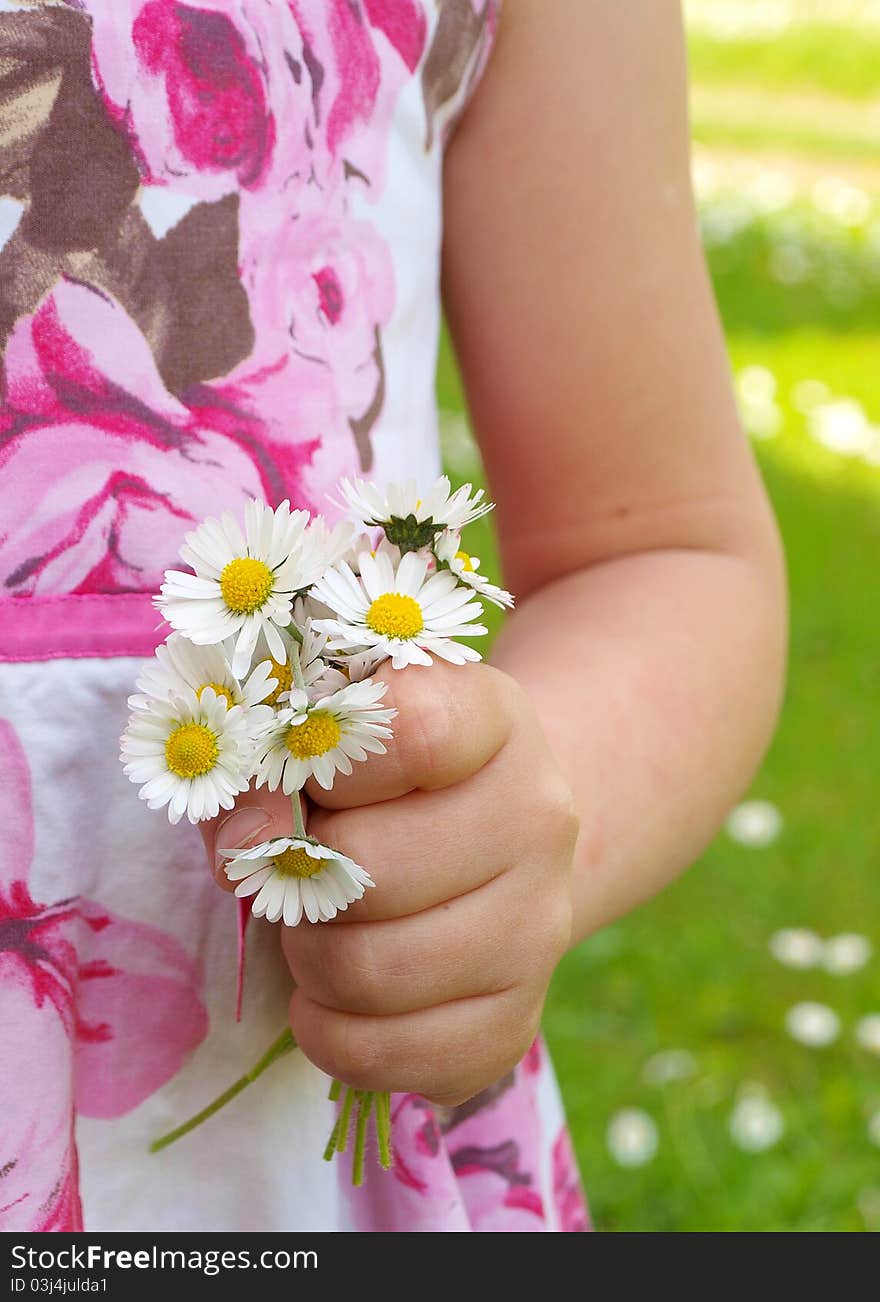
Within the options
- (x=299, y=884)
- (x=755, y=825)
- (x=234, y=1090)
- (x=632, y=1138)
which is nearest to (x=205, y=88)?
(x=299, y=884)

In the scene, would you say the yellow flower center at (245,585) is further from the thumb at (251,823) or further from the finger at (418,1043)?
A: the finger at (418,1043)

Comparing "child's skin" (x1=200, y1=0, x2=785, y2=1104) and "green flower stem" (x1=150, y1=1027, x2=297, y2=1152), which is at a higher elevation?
"child's skin" (x1=200, y1=0, x2=785, y2=1104)

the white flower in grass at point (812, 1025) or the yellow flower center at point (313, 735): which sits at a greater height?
the yellow flower center at point (313, 735)

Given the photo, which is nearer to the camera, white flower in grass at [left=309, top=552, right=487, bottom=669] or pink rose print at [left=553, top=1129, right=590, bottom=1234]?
white flower in grass at [left=309, top=552, right=487, bottom=669]

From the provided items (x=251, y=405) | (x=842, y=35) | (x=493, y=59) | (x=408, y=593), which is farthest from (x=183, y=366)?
(x=842, y=35)

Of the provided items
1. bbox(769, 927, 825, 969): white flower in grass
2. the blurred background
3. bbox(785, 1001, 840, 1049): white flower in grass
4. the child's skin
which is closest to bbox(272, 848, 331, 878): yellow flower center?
the child's skin

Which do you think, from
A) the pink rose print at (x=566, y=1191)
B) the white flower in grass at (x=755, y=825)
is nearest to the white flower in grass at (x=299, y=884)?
the pink rose print at (x=566, y=1191)

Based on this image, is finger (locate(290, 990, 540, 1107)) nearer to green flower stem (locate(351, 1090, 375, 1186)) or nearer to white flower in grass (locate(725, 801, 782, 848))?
green flower stem (locate(351, 1090, 375, 1186))
